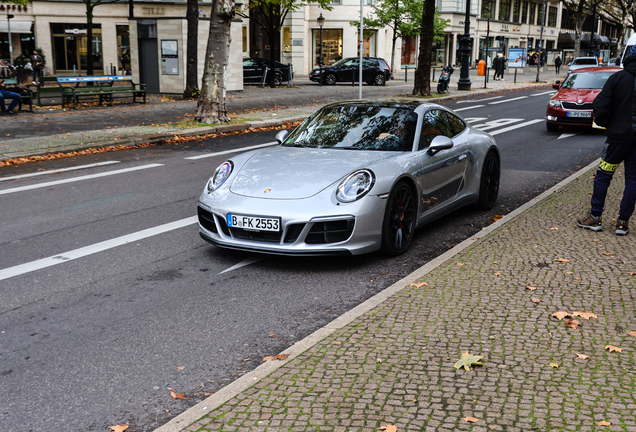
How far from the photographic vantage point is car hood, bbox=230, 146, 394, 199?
18.9 feet

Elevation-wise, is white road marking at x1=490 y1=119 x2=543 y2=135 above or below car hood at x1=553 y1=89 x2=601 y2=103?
below

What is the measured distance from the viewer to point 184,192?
9250 mm

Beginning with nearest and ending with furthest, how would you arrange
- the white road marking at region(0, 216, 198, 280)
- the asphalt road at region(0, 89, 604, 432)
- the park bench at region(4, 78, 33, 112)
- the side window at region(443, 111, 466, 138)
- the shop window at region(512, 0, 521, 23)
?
the asphalt road at region(0, 89, 604, 432)
the white road marking at region(0, 216, 198, 280)
the side window at region(443, 111, 466, 138)
the park bench at region(4, 78, 33, 112)
the shop window at region(512, 0, 521, 23)

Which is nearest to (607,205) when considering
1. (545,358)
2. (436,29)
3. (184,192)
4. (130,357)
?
(545,358)

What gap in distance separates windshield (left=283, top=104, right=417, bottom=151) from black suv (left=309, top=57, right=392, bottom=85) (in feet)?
96.9

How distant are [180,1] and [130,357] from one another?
38.5 metres

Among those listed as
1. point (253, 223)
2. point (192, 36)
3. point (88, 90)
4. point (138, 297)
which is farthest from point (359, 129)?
point (192, 36)

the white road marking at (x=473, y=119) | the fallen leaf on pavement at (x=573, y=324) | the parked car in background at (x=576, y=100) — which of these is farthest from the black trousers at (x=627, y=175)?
the white road marking at (x=473, y=119)

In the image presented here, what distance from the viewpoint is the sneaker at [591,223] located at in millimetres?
6797

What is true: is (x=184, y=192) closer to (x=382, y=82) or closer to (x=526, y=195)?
(x=526, y=195)

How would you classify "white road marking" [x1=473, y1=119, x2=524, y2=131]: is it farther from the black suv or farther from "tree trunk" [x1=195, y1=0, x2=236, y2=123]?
the black suv

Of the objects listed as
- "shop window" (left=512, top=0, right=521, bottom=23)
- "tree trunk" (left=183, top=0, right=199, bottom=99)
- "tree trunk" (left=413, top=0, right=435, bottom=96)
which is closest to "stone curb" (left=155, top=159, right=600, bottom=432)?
"tree trunk" (left=183, top=0, right=199, bottom=99)

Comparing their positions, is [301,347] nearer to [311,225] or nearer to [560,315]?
[311,225]

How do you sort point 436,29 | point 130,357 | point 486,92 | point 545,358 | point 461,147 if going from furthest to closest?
1. point 436,29
2. point 486,92
3. point 461,147
4. point 130,357
5. point 545,358
